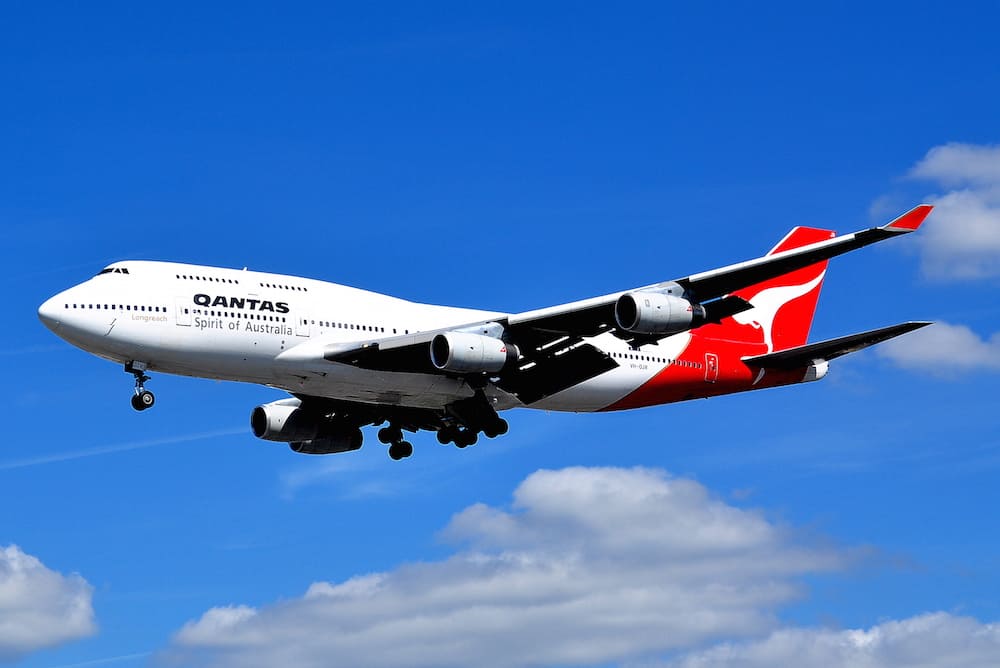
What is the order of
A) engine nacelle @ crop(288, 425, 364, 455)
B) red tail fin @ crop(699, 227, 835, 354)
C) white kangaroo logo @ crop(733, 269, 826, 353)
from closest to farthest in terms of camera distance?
engine nacelle @ crop(288, 425, 364, 455), red tail fin @ crop(699, 227, 835, 354), white kangaroo logo @ crop(733, 269, 826, 353)

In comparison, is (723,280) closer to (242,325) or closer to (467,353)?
(467,353)

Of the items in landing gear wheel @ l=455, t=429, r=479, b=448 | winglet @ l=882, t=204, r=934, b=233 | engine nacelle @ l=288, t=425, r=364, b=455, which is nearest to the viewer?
winglet @ l=882, t=204, r=934, b=233

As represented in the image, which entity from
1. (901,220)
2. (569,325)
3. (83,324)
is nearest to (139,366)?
(83,324)

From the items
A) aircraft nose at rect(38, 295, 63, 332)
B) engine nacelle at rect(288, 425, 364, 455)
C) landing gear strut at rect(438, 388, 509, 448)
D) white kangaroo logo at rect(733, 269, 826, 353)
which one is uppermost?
white kangaroo logo at rect(733, 269, 826, 353)

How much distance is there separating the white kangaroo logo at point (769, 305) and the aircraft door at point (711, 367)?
2749mm

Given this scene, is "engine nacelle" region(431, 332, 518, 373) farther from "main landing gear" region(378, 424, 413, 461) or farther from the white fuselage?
"main landing gear" region(378, 424, 413, 461)

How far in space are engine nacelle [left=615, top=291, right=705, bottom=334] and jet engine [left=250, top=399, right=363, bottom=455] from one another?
1388 cm

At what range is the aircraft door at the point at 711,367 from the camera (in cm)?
5434

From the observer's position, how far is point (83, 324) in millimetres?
44688

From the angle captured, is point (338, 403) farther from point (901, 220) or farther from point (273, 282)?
point (901, 220)

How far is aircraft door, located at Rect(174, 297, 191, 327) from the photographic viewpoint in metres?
45.2

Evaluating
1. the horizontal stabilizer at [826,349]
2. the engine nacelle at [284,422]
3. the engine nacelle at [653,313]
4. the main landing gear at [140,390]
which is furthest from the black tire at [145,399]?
the horizontal stabilizer at [826,349]

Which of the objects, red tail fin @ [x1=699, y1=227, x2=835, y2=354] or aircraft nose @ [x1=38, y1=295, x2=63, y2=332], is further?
red tail fin @ [x1=699, y1=227, x2=835, y2=354]

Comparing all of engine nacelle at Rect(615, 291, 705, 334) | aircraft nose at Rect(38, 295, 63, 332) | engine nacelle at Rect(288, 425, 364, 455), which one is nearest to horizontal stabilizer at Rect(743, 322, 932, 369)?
engine nacelle at Rect(615, 291, 705, 334)
